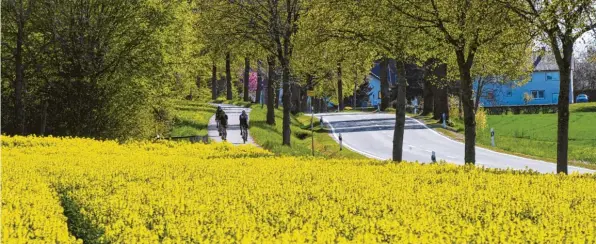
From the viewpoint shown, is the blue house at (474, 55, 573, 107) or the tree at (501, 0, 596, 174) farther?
the blue house at (474, 55, 573, 107)

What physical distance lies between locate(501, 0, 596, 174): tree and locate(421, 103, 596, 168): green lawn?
43.9 ft

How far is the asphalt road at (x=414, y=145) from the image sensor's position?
3006 centimetres

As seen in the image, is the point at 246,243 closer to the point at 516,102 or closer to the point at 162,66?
the point at 162,66

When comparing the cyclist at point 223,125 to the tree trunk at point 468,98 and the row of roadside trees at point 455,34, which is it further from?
the tree trunk at point 468,98

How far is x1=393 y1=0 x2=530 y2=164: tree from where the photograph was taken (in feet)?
55.6

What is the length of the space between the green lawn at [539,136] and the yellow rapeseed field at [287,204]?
19.9 metres

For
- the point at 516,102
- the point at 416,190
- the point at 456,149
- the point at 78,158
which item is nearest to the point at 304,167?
the point at 416,190

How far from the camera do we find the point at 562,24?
614 inches

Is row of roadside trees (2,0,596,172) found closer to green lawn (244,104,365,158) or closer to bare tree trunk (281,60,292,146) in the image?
bare tree trunk (281,60,292,146)

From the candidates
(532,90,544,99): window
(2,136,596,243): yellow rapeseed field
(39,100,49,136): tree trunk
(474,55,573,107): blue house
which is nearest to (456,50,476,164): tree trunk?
(2,136,596,243): yellow rapeseed field

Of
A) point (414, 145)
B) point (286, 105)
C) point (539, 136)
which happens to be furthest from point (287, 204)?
point (539, 136)

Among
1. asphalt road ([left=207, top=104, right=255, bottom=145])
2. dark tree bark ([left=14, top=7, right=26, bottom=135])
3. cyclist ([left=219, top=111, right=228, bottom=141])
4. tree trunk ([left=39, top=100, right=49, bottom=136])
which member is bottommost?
asphalt road ([left=207, top=104, right=255, bottom=145])

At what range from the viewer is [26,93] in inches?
1125

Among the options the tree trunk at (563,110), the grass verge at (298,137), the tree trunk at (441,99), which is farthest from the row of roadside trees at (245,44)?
the tree trunk at (441,99)
